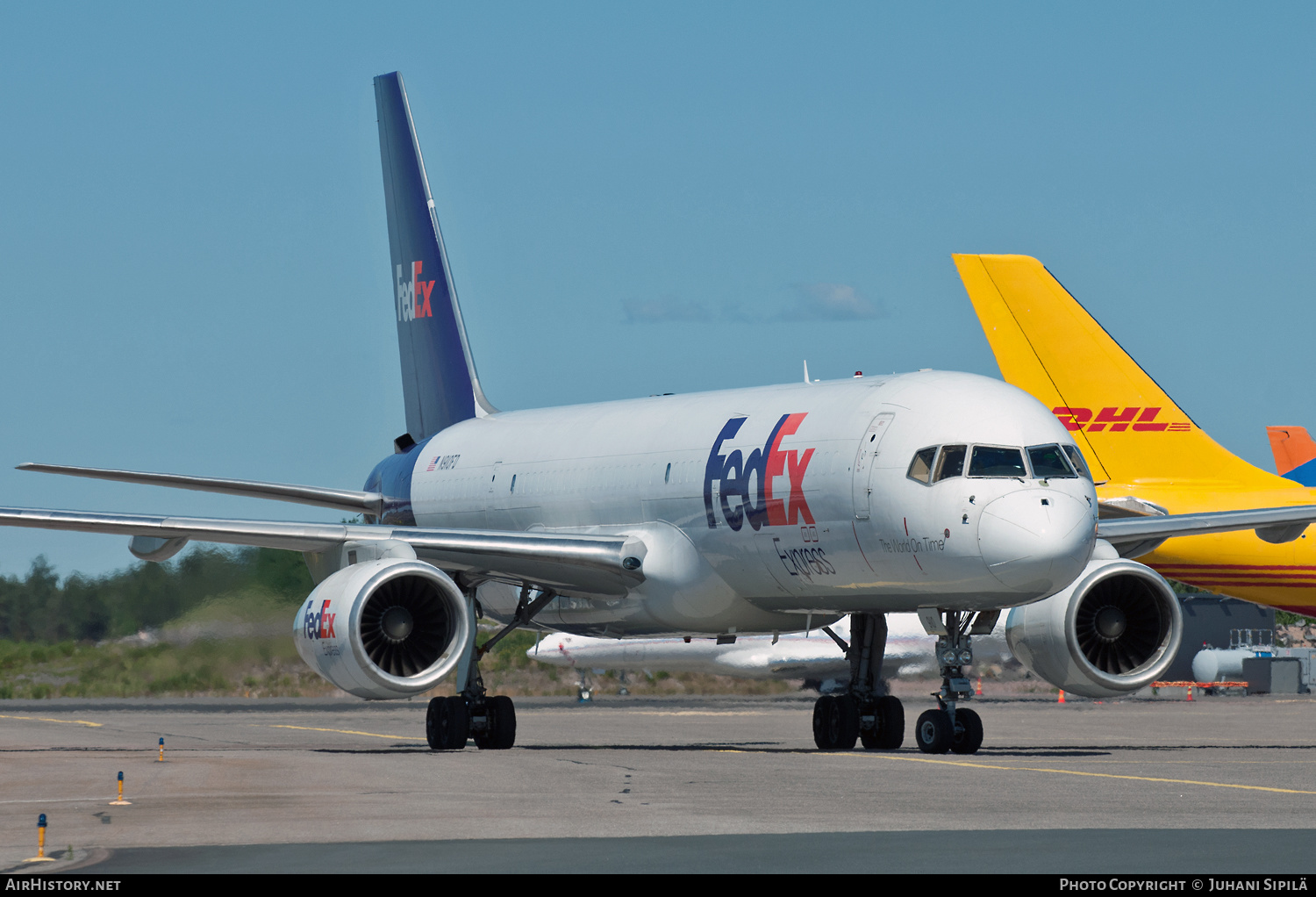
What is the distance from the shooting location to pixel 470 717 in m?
26.4

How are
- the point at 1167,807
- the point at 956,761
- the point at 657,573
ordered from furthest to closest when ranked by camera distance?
the point at 657,573 → the point at 956,761 → the point at 1167,807

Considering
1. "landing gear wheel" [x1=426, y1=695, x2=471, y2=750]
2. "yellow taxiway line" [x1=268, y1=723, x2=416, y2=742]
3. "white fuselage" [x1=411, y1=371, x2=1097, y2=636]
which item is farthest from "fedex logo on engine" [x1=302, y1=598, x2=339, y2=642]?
"yellow taxiway line" [x1=268, y1=723, x2=416, y2=742]

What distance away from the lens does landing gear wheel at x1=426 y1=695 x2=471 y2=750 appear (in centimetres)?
2619

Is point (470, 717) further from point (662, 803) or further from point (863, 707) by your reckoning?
point (662, 803)

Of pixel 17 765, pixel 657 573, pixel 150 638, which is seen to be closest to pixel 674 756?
pixel 657 573

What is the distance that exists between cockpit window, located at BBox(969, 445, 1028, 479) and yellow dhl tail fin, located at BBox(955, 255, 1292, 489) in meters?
13.1

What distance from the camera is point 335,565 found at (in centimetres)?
2620

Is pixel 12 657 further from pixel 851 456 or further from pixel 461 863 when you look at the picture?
pixel 461 863

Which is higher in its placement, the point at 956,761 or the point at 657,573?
the point at 657,573

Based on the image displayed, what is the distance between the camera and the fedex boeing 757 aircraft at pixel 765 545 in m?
22.2

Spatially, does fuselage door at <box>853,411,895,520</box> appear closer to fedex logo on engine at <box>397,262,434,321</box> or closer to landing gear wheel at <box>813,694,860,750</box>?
landing gear wheel at <box>813,694,860,750</box>

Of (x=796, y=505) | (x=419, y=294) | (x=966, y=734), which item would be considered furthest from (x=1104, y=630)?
(x=419, y=294)

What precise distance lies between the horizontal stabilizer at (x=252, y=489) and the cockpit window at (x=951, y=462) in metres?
11.5
